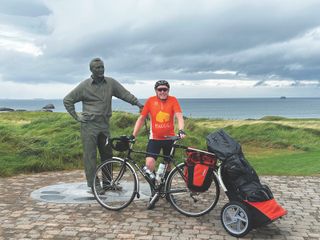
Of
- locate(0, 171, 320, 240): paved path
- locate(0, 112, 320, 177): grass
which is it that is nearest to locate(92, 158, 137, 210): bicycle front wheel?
locate(0, 171, 320, 240): paved path

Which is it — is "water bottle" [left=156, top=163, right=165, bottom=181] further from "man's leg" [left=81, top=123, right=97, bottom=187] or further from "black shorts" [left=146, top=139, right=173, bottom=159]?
"man's leg" [left=81, top=123, right=97, bottom=187]

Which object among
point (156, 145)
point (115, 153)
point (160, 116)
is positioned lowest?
point (115, 153)

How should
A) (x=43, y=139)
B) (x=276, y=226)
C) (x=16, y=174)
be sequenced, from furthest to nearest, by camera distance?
(x=43, y=139), (x=16, y=174), (x=276, y=226)

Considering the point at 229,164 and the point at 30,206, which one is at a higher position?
the point at 229,164

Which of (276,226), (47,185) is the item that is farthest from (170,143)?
(47,185)

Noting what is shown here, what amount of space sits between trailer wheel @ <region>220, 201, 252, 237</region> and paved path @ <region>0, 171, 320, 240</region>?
4.6 inches

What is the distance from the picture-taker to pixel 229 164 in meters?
5.95

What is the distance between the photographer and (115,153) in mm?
12141

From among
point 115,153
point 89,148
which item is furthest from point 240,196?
point 115,153

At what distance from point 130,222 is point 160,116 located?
5.55 ft

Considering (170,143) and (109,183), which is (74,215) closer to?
(109,183)

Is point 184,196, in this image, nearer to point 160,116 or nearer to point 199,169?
point 199,169

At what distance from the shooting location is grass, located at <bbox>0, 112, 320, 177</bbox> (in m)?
11.0

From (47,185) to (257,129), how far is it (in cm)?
1439
